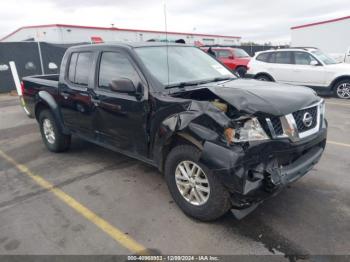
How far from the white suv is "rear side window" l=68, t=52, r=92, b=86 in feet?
27.1

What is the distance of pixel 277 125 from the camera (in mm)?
2826

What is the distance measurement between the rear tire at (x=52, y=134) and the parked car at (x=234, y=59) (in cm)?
956

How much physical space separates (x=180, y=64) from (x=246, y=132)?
164 cm

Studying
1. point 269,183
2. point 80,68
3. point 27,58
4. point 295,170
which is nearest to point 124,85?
point 80,68

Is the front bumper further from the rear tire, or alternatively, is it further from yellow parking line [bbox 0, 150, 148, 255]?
the rear tire

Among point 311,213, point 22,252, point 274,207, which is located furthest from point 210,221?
point 22,252

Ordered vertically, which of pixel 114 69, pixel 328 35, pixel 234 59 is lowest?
pixel 234 59

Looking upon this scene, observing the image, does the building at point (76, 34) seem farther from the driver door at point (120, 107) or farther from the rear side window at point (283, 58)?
the driver door at point (120, 107)

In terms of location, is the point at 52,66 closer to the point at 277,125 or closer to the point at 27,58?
the point at 27,58

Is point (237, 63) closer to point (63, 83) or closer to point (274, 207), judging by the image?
point (63, 83)

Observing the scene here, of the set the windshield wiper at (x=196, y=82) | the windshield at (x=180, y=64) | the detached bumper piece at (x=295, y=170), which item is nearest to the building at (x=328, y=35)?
the windshield at (x=180, y=64)

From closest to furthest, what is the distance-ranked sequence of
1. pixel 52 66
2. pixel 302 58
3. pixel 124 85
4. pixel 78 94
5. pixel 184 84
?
pixel 124 85, pixel 184 84, pixel 78 94, pixel 302 58, pixel 52 66

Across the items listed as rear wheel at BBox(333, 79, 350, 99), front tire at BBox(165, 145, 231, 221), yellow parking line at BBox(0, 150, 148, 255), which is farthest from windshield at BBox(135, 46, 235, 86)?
rear wheel at BBox(333, 79, 350, 99)

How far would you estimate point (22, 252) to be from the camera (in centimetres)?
283
